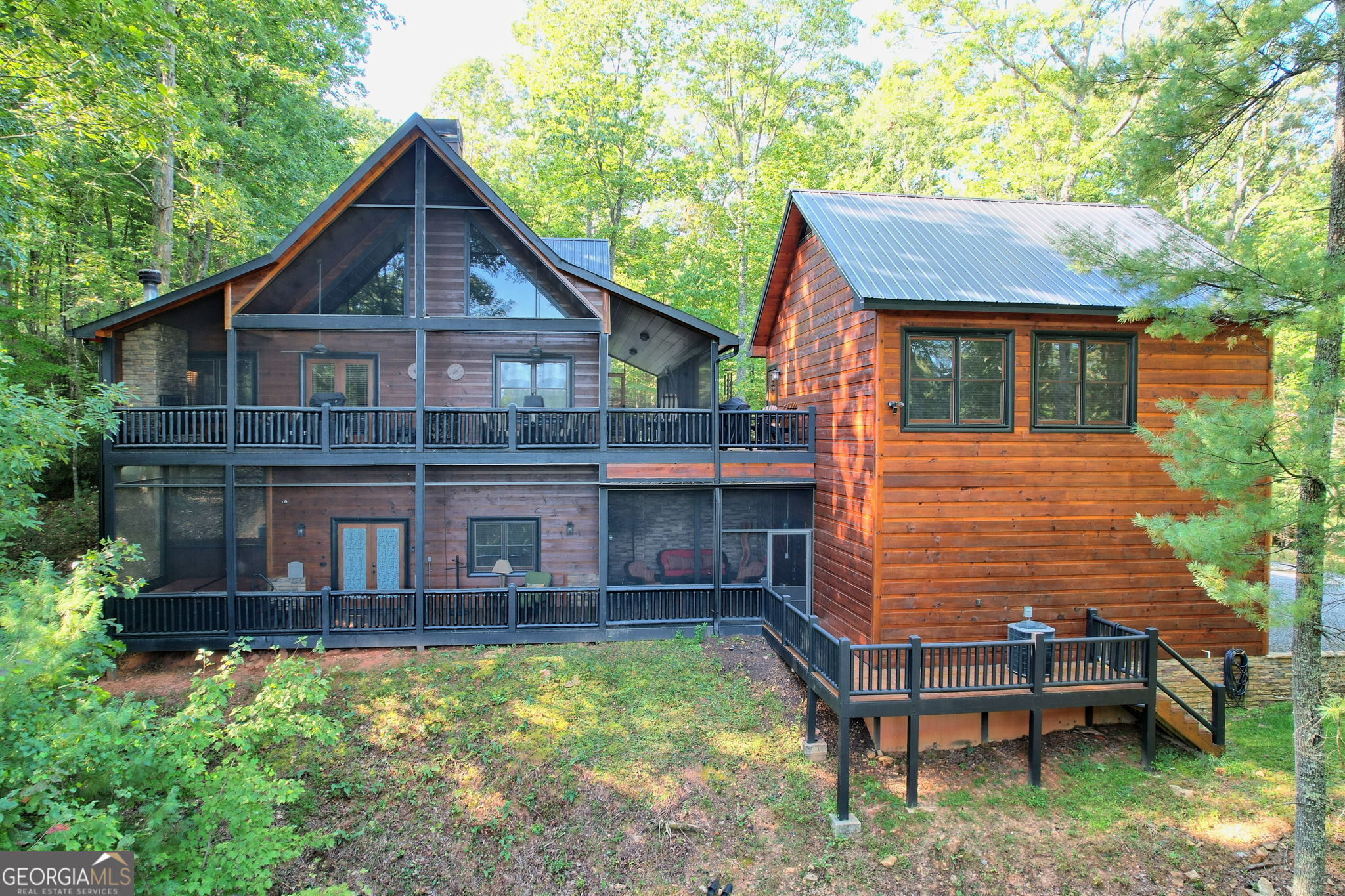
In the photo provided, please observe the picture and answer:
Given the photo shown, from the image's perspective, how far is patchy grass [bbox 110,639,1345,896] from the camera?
22.3ft

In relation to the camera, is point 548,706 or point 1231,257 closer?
point 1231,257

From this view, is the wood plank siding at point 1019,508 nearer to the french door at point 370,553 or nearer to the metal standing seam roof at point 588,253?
the metal standing seam roof at point 588,253

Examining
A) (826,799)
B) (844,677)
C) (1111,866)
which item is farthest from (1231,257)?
(826,799)

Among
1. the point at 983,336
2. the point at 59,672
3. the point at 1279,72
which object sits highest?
the point at 1279,72

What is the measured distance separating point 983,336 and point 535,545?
9.06 m

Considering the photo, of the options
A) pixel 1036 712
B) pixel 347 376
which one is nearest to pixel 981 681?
pixel 1036 712

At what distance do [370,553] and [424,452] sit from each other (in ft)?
10.5

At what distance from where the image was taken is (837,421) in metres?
10.7

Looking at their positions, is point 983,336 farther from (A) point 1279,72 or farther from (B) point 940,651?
(B) point 940,651

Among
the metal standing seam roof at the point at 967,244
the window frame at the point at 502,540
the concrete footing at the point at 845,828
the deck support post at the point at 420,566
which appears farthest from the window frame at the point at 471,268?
the concrete footing at the point at 845,828

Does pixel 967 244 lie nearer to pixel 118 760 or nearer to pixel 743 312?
pixel 743 312

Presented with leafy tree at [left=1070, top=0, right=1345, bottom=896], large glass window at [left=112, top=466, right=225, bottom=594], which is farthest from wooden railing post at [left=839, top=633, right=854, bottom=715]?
large glass window at [left=112, top=466, right=225, bottom=594]

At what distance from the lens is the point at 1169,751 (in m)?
8.73

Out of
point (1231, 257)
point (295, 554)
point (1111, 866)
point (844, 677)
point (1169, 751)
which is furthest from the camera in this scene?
point (295, 554)
